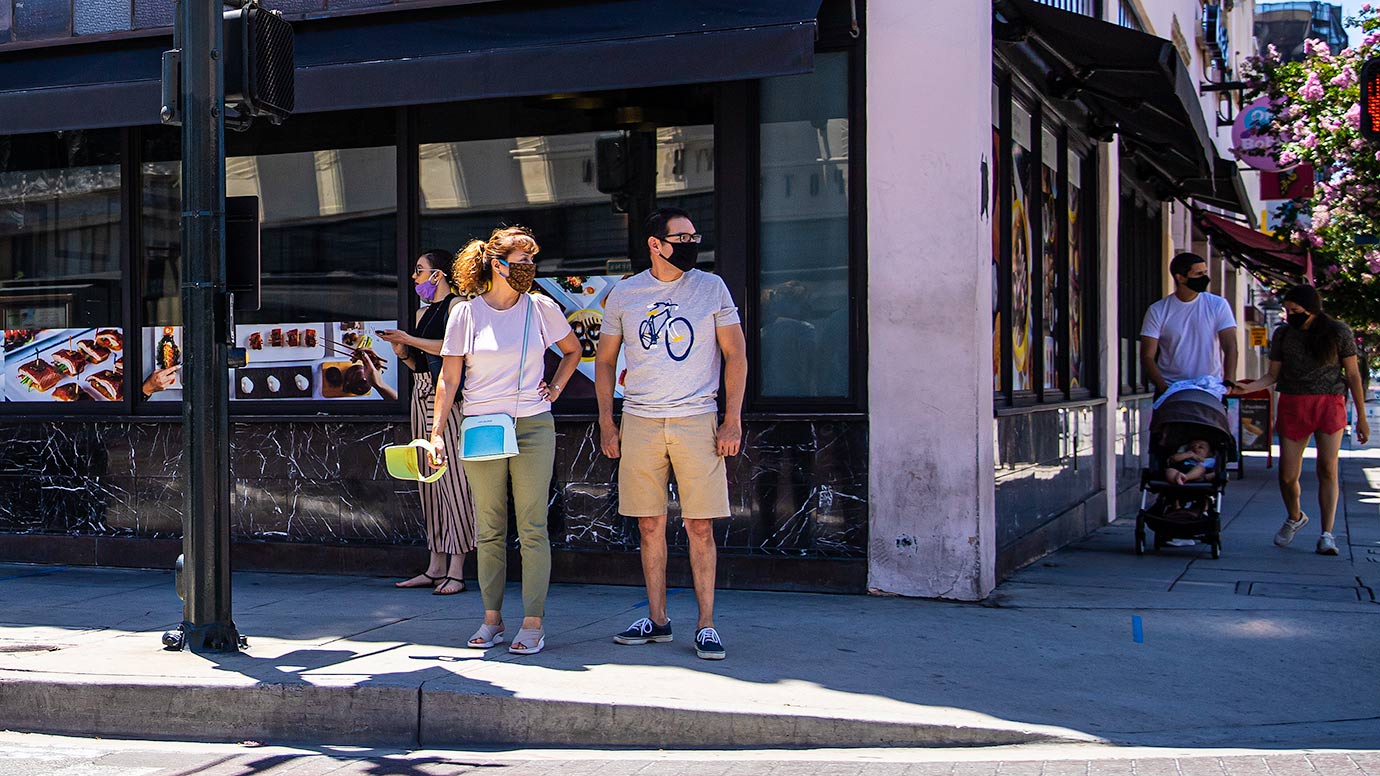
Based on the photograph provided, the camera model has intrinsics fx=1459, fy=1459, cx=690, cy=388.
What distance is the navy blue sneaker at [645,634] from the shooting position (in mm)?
6566

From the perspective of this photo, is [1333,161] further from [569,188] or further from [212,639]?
[212,639]

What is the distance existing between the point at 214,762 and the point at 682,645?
85.2 inches

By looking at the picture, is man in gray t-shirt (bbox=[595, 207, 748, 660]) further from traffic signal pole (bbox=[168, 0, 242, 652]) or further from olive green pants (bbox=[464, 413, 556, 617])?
traffic signal pole (bbox=[168, 0, 242, 652])

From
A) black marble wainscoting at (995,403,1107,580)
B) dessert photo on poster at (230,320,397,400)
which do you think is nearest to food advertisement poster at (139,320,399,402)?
dessert photo on poster at (230,320,397,400)

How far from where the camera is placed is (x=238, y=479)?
9289 mm

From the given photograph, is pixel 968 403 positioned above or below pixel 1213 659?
above

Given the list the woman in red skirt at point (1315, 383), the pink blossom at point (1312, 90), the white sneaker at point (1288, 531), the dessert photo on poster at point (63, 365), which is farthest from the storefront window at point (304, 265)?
the pink blossom at point (1312, 90)

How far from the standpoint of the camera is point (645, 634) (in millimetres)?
6578

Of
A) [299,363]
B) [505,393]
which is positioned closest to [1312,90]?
[299,363]

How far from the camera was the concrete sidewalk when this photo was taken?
5.36 m

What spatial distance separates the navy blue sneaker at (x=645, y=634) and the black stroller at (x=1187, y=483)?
4.35 metres

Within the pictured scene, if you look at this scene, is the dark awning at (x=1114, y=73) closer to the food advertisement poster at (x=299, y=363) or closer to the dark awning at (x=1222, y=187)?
the dark awning at (x=1222, y=187)

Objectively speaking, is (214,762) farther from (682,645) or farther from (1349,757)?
(1349,757)

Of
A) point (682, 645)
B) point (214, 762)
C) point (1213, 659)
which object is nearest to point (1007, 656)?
point (1213, 659)
